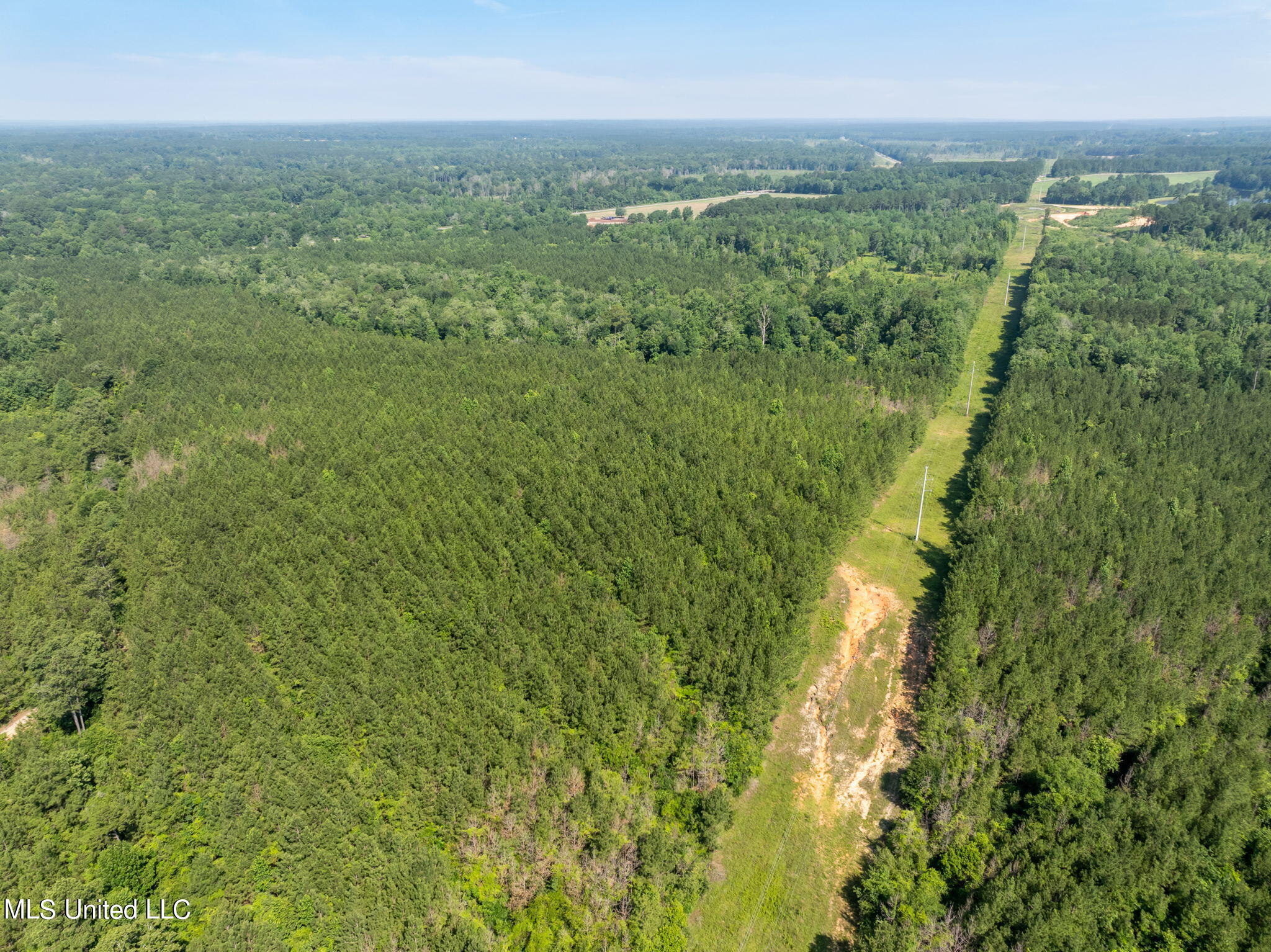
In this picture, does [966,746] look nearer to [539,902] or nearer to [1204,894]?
[1204,894]

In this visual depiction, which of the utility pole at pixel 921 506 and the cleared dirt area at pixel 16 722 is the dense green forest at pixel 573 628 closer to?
the cleared dirt area at pixel 16 722

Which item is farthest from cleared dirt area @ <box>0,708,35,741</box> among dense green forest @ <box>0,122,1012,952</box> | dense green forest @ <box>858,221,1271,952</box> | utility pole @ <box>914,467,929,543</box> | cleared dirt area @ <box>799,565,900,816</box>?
utility pole @ <box>914,467,929,543</box>

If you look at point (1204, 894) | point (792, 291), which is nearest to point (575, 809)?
point (1204, 894)

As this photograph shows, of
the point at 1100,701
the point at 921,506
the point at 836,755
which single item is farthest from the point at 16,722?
the point at 921,506

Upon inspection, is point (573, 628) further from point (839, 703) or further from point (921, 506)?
point (921, 506)

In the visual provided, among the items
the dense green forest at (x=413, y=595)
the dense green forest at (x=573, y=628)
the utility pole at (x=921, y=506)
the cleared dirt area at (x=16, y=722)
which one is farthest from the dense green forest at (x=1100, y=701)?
the cleared dirt area at (x=16, y=722)

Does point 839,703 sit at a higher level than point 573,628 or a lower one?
lower

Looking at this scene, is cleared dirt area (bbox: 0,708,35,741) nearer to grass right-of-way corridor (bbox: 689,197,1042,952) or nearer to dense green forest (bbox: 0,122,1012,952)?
dense green forest (bbox: 0,122,1012,952)
